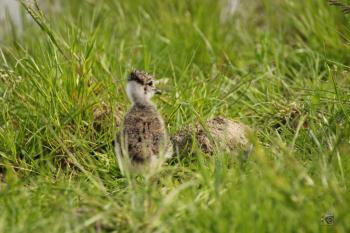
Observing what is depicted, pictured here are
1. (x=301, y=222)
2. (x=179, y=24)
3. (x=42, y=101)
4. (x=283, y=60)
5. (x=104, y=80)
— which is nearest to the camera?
(x=301, y=222)

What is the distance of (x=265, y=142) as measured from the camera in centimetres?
548

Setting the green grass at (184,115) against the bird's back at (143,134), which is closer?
the green grass at (184,115)

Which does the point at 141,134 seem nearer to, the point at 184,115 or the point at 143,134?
the point at 143,134

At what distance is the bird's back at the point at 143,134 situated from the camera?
493cm

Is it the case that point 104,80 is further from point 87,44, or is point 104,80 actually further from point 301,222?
point 301,222

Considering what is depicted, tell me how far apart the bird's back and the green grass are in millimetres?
166

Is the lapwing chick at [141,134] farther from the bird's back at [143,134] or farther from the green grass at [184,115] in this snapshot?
the green grass at [184,115]

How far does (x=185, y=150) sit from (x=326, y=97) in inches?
42.7

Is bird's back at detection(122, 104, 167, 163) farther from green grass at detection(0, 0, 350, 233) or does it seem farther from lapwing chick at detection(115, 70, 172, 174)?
green grass at detection(0, 0, 350, 233)

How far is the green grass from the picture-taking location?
4164 millimetres

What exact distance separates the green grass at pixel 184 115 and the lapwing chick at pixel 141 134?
0.13 meters

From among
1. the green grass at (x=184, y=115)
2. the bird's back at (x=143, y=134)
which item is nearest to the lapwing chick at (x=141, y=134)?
the bird's back at (x=143, y=134)

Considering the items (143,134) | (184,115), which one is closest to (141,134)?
(143,134)

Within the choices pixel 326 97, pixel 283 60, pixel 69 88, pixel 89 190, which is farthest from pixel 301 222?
pixel 283 60
